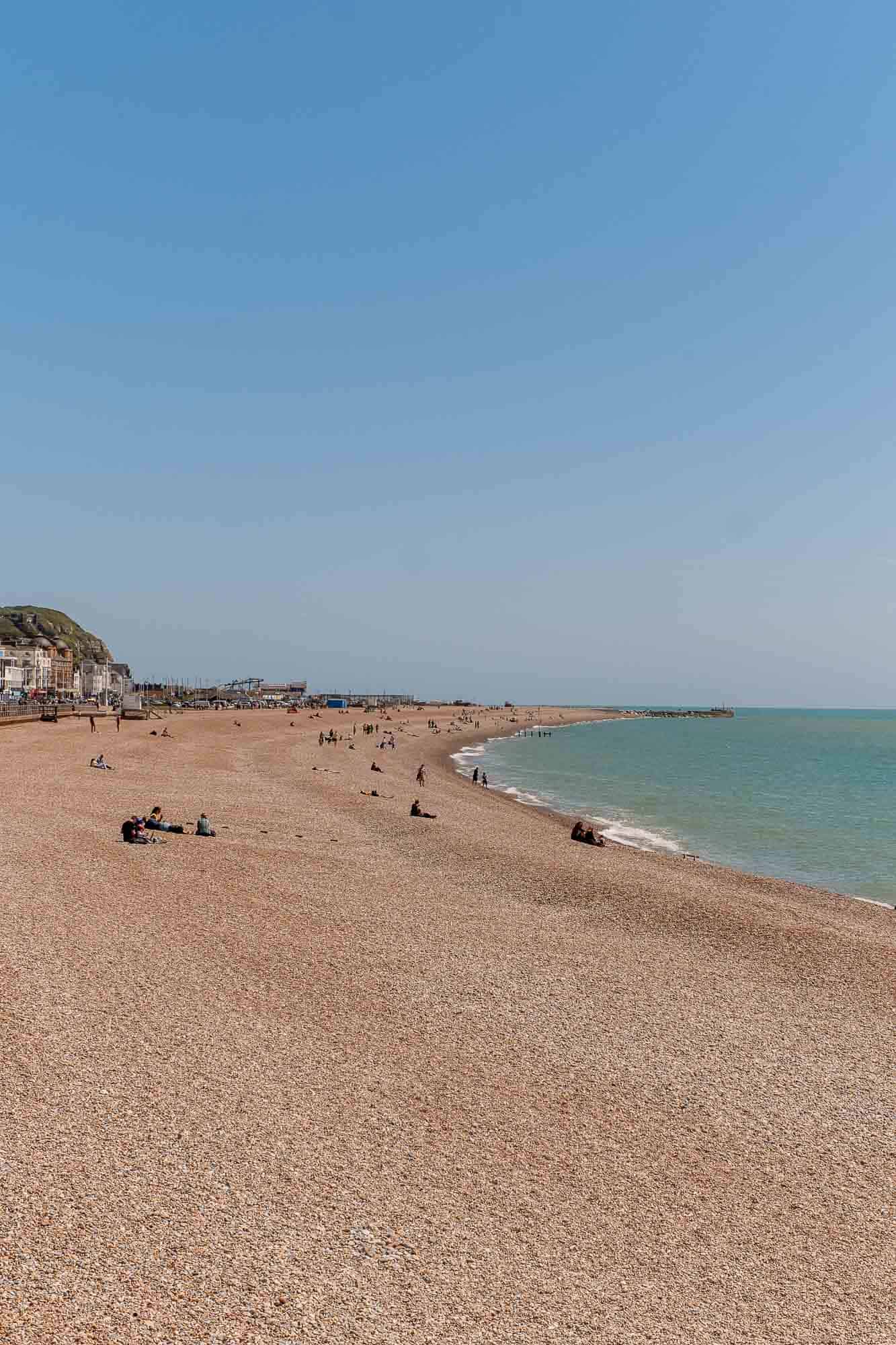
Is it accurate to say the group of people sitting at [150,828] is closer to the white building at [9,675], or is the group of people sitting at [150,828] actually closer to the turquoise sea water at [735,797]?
the turquoise sea water at [735,797]

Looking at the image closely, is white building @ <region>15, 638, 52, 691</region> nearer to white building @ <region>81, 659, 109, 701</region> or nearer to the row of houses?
the row of houses

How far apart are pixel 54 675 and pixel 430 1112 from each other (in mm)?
166458

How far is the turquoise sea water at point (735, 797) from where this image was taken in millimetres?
30562

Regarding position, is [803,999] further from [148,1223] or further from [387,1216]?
[148,1223]

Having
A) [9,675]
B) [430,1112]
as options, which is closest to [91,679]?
[9,675]

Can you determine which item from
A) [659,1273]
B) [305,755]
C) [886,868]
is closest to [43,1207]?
[659,1273]

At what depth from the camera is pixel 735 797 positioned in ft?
164

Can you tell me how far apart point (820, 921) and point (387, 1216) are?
572 inches

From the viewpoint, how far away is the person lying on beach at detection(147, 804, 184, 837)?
2306 cm

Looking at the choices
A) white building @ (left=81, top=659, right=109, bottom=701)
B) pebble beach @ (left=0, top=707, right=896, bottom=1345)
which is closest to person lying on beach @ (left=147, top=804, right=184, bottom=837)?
pebble beach @ (left=0, top=707, right=896, bottom=1345)

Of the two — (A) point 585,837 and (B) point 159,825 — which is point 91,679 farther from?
(A) point 585,837

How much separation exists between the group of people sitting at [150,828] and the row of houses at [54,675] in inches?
3744

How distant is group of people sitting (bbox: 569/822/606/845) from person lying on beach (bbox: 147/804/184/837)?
12.9m

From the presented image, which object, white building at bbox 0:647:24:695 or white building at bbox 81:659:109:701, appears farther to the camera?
white building at bbox 81:659:109:701
